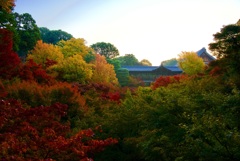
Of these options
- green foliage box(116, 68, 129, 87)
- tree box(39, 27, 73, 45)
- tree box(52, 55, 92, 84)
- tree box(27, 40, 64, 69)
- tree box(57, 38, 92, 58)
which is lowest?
green foliage box(116, 68, 129, 87)

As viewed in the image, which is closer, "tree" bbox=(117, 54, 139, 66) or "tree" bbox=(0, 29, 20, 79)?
"tree" bbox=(0, 29, 20, 79)

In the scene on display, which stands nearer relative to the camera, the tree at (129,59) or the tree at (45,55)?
the tree at (45,55)

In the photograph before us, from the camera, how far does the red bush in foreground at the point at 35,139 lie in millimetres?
7016

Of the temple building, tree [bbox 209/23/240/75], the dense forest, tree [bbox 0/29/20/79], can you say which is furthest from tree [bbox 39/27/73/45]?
tree [bbox 209/23/240/75]

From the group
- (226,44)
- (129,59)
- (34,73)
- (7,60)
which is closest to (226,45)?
(226,44)

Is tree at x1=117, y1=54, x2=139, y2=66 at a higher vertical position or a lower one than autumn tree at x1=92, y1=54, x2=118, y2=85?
higher

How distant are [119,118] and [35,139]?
17.2 feet

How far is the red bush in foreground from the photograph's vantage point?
702 centimetres

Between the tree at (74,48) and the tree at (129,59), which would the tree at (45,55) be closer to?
the tree at (74,48)

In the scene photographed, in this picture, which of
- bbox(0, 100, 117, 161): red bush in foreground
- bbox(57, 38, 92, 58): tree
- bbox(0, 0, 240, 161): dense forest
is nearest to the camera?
bbox(0, 0, 240, 161): dense forest

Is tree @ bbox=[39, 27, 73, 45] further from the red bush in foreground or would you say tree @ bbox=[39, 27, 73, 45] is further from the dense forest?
the red bush in foreground

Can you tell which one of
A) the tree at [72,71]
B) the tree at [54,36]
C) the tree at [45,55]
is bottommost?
the tree at [72,71]

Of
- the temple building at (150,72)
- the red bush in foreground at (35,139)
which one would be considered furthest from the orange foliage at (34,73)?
the temple building at (150,72)

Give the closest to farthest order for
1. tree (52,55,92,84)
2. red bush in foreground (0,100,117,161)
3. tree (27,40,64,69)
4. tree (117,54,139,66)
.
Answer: red bush in foreground (0,100,117,161)
tree (52,55,92,84)
tree (27,40,64,69)
tree (117,54,139,66)
